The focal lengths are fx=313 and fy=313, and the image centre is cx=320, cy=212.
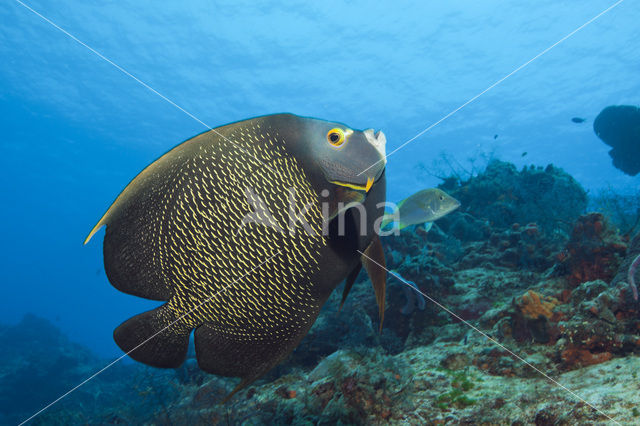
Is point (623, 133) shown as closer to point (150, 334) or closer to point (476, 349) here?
point (476, 349)

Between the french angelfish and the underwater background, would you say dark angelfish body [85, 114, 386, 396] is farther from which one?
the french angelfish

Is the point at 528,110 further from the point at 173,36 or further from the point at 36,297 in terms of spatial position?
the point at 36,297

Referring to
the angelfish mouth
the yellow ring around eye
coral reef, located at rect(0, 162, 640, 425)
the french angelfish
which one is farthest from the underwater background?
the french angelfish

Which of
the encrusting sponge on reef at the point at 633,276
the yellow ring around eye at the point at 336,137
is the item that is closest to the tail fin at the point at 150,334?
the yellow ring around eye at the point at 336,137

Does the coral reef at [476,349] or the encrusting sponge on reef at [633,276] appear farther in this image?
the encrusting sponge on reef at [633,276]

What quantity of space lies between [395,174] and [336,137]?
5054 centimetres

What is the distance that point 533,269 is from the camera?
4742 mm

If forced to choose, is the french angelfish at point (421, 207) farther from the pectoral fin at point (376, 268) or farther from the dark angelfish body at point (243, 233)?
the dark angelfish body at point (243, 233)

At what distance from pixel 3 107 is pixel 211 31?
35.9 metres

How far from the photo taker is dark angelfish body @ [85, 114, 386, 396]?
95 cm

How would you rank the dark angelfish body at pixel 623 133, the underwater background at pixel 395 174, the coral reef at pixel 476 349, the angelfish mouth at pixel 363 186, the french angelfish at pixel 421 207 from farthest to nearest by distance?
the dark angelfish body at pixel 623 133 < the french angelfish at pixel 421 207 < the underwater background at pixel 395 174 < the coral reef at pixel 476 349 < the angelfish mouth at pixel 363 186

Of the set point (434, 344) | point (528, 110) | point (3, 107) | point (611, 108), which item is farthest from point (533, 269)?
point (3, 107)

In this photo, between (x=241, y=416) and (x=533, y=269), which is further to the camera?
(x=533, y=269)

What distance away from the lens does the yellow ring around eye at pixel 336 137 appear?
931 mm
